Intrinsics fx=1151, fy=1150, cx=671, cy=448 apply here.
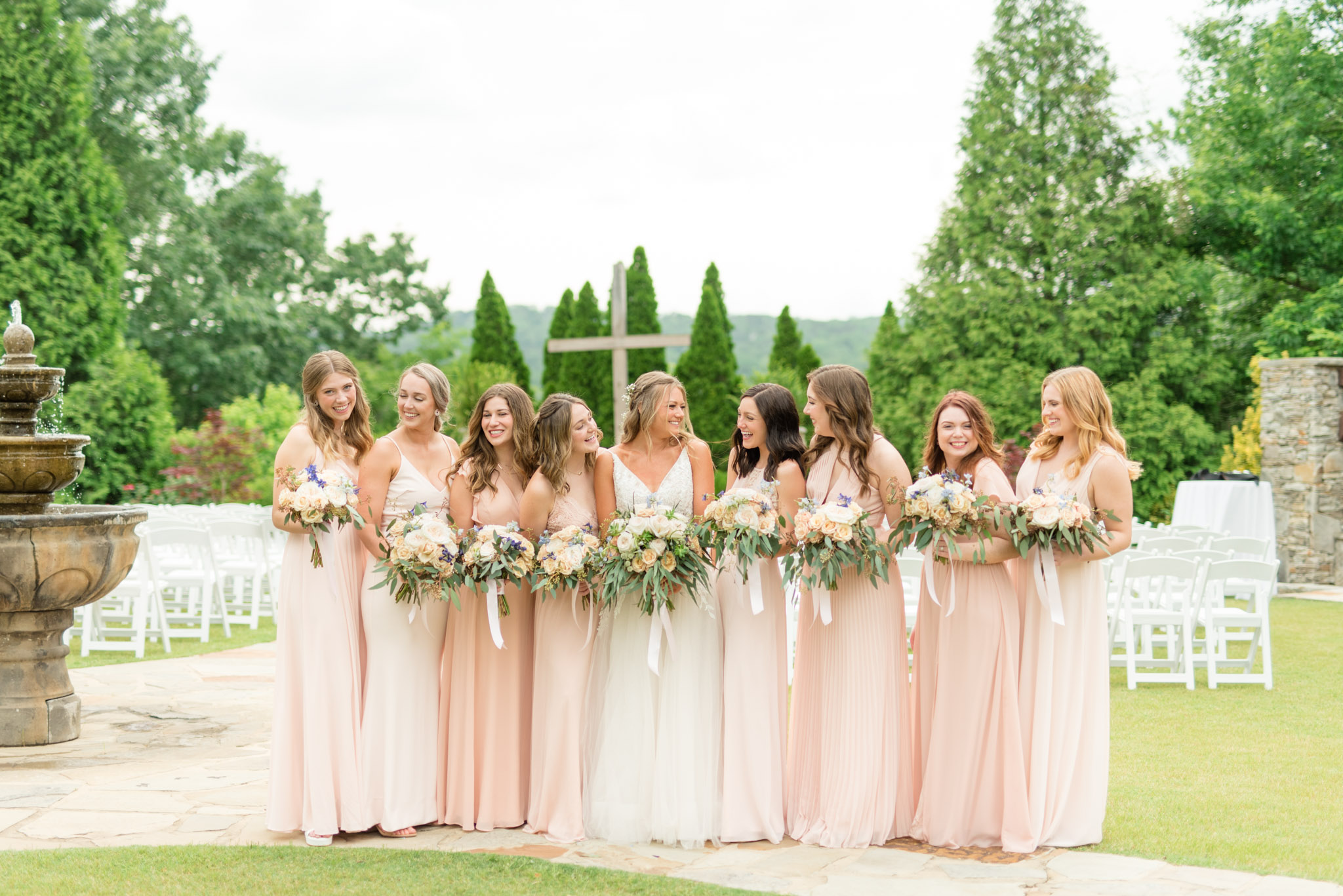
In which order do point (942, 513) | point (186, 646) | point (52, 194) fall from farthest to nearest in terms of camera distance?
point (52, 194) → point (186, 646) → point (942, 513)

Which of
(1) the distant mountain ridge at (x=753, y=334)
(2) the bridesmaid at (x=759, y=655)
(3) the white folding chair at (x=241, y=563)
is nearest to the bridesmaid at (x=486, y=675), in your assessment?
(2) the bridesmaid at (x=759, y=655)

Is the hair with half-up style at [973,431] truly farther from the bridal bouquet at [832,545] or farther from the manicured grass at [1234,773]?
the manicured grass at [1234,773]

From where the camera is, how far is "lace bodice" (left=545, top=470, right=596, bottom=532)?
199 inches

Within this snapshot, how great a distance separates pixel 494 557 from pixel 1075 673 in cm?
249

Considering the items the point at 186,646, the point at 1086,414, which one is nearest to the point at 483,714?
the point at 1086,414

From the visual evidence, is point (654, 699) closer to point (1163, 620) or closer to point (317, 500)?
point (317, 500)

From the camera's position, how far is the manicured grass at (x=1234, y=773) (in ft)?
15.5

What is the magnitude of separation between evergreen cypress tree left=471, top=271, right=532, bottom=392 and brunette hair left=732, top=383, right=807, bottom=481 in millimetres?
22958

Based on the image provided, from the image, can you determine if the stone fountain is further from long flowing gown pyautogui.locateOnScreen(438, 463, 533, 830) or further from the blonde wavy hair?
the blonde wavy hair

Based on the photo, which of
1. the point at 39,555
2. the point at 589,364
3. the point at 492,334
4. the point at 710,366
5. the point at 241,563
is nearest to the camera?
the point at 39,555

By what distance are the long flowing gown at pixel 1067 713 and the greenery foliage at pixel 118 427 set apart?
17.4 m

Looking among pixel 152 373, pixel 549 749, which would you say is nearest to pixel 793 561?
pixel 549 749

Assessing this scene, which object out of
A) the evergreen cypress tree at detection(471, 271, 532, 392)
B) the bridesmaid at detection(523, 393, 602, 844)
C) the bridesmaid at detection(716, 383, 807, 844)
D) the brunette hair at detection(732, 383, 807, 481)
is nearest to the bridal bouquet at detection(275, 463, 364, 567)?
the bridesmaid at detection(523, 393, 602, 844)

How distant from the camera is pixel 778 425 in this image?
5062mm
